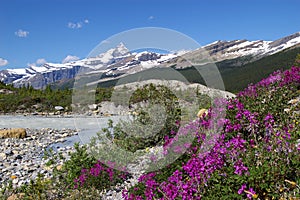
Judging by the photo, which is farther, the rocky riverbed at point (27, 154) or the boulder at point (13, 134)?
the boulder at point (13, 134)

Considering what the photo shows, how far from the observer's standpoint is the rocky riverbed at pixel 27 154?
9.98 metres

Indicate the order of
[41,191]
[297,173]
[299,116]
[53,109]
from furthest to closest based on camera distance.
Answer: [53,109] → [41,191] → [299,116] → [297,173]

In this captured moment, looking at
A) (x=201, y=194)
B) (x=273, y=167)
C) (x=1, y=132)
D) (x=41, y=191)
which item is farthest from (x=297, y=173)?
(x=1, y=132)

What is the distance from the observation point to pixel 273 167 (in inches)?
168

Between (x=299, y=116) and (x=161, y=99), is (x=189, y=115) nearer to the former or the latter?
(x=161, y=99)

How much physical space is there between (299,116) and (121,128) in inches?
229

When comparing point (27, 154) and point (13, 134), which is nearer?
point (27, 154)

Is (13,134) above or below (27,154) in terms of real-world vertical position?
above

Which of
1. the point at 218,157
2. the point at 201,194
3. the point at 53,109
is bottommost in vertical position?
the point at 53,109

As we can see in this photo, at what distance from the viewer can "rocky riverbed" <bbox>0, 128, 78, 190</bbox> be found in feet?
32.8

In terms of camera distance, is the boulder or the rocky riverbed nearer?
the rocky riverbed

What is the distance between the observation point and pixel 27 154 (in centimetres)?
1329

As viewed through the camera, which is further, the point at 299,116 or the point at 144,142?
the point at 144,142

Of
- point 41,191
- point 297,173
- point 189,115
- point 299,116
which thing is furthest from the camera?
point 189,115
